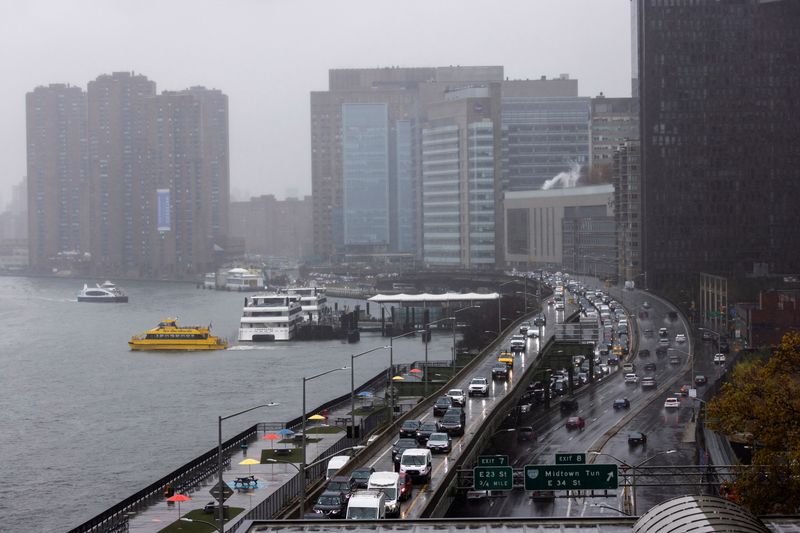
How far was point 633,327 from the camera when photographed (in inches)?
3226

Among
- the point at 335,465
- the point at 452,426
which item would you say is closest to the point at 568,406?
the point at 452,426

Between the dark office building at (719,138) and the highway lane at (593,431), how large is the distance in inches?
1775

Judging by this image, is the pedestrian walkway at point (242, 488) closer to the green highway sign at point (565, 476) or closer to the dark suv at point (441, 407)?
the dark suv at point (441, 407)

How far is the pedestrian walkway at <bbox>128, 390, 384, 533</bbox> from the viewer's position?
115 feet

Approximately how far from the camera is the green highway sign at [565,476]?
26.5 metres

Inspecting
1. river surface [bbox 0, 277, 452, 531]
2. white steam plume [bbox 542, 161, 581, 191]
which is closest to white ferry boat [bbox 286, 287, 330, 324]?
river surface [bbox 0, 277, 452, 531]

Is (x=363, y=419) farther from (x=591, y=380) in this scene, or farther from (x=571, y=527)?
(x=571, y=527)

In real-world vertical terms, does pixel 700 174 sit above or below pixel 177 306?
above

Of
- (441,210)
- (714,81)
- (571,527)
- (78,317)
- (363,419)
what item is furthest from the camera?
(441,210)

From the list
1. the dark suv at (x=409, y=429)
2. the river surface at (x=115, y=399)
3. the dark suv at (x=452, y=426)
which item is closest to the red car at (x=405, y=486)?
the dark suv at (x=409, y=429)

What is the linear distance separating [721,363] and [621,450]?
77.1ft

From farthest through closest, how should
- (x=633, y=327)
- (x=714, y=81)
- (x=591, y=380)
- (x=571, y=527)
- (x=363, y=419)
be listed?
(x=714, y=81) → (x=633, y=327) → (x=591, y=380) → (x=363, y=419) → (x=571, y=527)

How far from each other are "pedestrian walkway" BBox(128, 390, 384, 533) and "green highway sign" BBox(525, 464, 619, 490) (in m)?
6.42

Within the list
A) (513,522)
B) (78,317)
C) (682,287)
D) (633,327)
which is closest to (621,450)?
(513,522)
